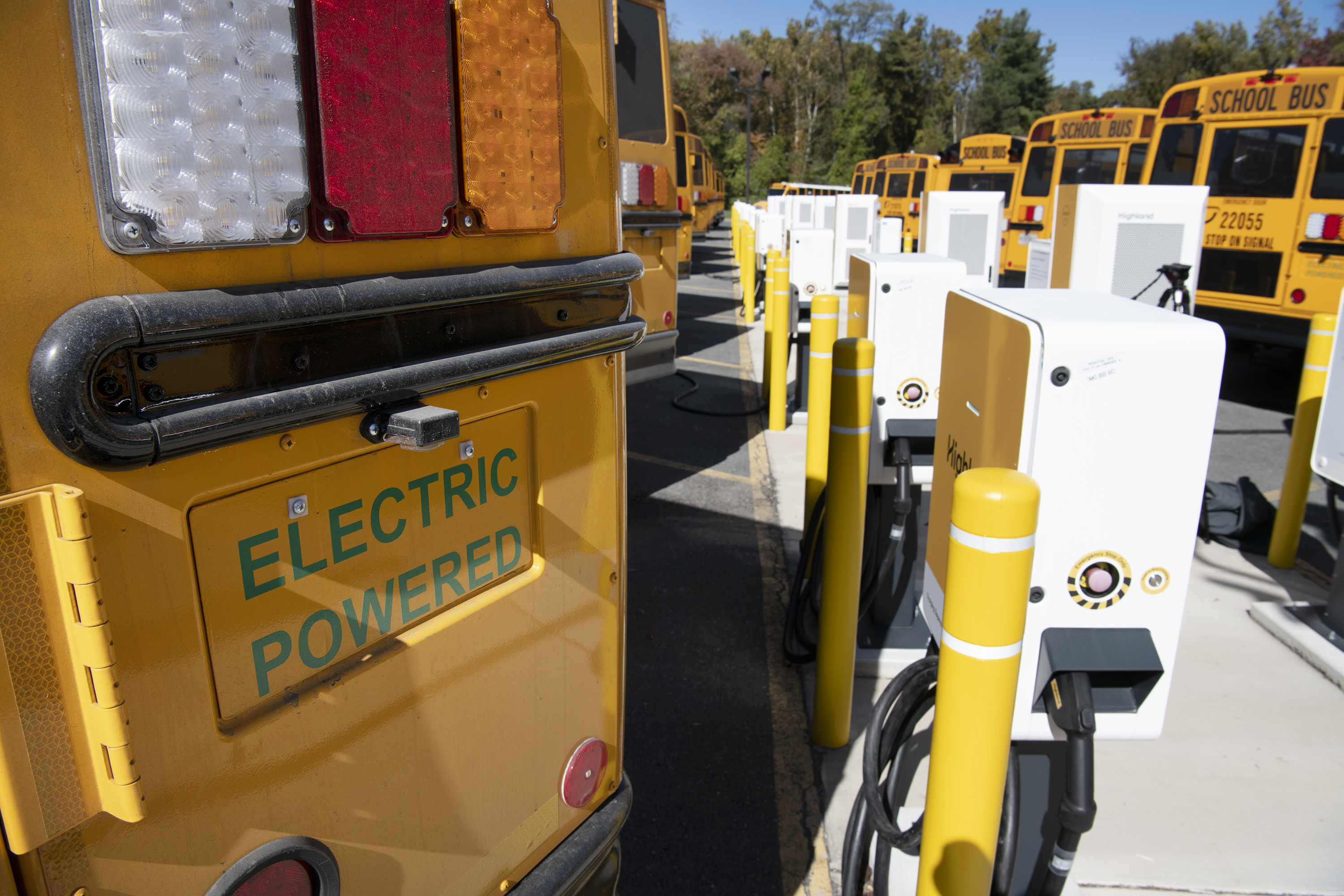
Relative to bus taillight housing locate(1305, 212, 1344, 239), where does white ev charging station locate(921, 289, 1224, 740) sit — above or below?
below

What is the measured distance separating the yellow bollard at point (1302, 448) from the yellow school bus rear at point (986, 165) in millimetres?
12572

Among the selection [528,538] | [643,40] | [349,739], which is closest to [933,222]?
[643,40]

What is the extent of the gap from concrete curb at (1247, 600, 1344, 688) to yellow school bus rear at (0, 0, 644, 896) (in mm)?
4065

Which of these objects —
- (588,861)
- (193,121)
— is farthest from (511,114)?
(588,861)

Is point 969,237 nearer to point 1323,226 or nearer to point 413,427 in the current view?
point 1323,226

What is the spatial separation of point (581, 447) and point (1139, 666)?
1.35 metres

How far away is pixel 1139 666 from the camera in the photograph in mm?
1873

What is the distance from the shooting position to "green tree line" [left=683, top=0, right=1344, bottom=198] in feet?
164

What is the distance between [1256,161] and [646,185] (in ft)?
24.1

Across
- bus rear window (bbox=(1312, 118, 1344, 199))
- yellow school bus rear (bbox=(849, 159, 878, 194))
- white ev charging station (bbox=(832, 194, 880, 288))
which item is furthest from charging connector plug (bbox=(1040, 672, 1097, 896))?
yellow school bus rear (bbox=(849, 159, 878, 194))

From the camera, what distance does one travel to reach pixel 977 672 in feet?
5.16

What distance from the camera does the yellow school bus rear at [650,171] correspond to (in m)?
6.00

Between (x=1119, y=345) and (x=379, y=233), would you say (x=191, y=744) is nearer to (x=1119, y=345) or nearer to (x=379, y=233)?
(x=379, y=233)

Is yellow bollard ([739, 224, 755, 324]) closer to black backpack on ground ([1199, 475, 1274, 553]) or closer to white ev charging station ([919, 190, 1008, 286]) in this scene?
white ev charging station ([919, 190, 1008, 286])
